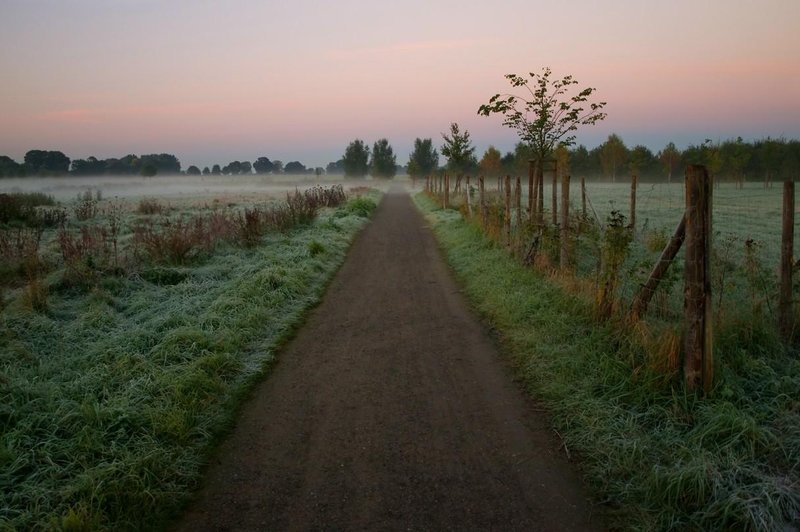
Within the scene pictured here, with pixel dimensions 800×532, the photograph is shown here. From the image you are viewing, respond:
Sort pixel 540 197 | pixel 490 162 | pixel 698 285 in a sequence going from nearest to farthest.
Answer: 1. pixel 698 285
2. pixel 540 197
3. pixel 490 162

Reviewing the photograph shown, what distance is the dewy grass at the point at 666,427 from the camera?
3.29m

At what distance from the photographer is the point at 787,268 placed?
536cm

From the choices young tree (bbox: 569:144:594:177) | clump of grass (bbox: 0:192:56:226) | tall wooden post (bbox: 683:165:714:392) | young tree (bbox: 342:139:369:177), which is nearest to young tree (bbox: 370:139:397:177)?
young tree (bbox: 342:139:369:177)

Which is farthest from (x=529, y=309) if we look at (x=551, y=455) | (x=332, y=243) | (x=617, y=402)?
(x=332, y=243)

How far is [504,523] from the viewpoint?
3.31m

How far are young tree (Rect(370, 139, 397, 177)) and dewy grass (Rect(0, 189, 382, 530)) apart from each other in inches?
3706

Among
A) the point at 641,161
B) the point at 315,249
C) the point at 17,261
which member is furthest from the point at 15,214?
the point at 641,161

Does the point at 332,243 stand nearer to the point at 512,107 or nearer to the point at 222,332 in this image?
the point at 512,107

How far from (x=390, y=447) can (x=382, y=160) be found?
329ft

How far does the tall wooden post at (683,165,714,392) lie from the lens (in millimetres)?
4578

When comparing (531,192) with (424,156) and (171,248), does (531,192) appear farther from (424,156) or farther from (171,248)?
(424,156)

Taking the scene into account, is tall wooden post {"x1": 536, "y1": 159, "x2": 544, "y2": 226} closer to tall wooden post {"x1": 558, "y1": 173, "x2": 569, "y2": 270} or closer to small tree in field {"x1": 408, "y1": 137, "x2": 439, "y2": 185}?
tall wooden post {"x1": 558, "y1": 173, "x2": 569, "y2": 270}

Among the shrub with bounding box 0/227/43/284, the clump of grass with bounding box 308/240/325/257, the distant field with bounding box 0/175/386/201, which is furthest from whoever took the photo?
the distant field with bounding box 0/175/386/201

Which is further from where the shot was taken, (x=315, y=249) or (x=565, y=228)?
(x=315, y=249)
